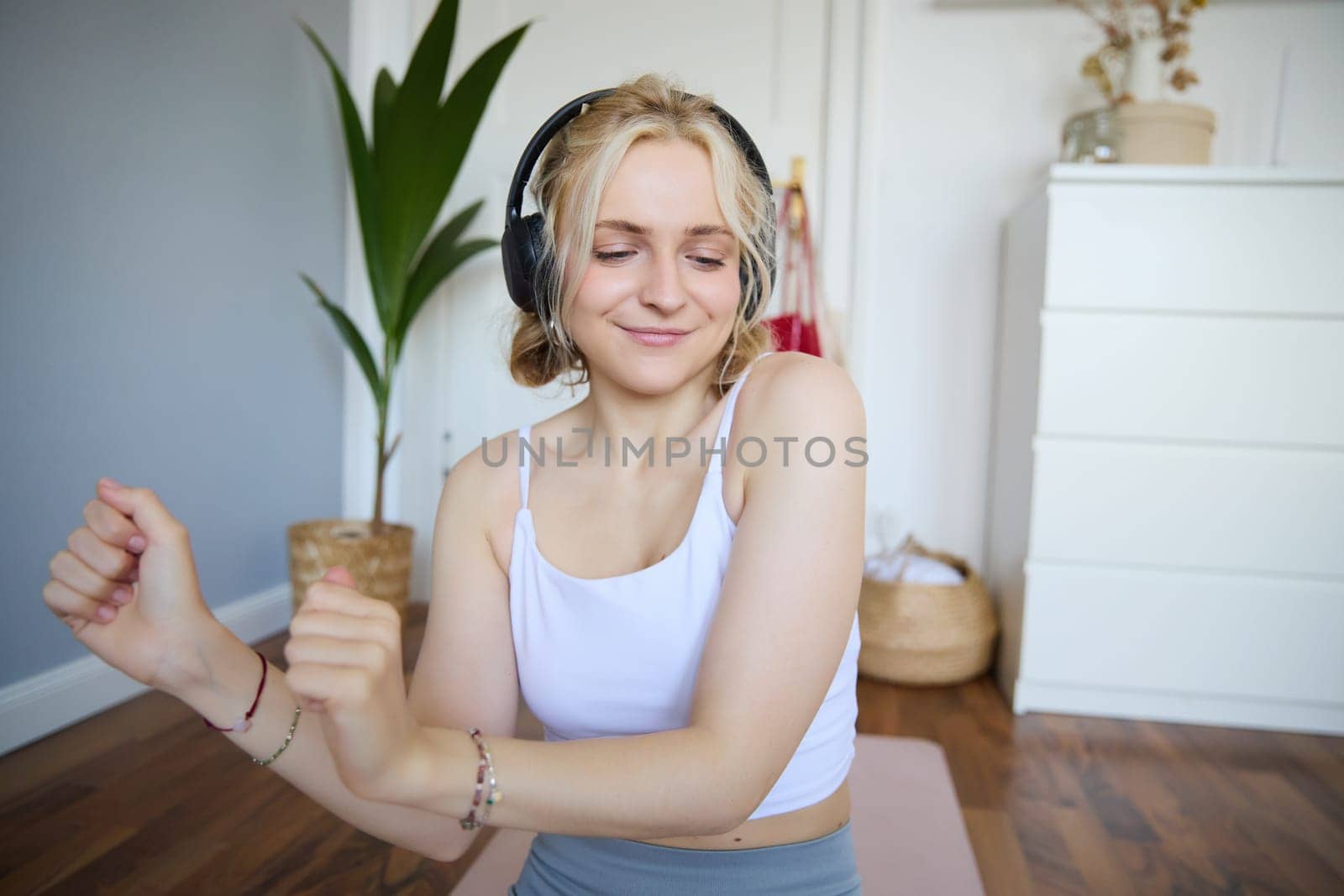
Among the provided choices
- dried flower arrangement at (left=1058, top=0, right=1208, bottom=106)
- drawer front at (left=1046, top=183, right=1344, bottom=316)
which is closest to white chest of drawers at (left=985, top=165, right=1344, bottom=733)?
drawer front at (left=1046, top=183, right=1344, bottom=316)

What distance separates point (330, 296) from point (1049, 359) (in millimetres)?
2103

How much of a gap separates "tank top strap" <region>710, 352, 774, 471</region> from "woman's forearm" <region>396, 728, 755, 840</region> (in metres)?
0.27

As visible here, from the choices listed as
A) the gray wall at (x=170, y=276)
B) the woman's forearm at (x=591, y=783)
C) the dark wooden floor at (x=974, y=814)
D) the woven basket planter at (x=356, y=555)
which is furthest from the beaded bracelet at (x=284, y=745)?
the woven basket planter at (x=356, y=555)

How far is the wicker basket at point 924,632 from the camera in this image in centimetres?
236

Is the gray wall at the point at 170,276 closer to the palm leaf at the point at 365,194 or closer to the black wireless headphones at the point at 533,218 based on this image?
the palm leaf at the point at 365,194

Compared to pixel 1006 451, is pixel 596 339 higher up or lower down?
higher up

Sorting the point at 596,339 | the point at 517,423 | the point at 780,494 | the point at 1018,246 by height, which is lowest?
the point at 517,423

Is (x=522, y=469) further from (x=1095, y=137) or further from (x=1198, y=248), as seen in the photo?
(x=1095, y=137)

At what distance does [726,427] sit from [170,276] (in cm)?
182

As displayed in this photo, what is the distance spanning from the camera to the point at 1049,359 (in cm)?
214

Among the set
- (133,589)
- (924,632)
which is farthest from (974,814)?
(133,589)

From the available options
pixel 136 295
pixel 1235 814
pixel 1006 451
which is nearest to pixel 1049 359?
pixel 1006 451

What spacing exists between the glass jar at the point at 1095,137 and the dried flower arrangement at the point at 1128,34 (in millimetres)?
83

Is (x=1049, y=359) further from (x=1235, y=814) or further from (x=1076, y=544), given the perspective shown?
(x=1235, y=814)
